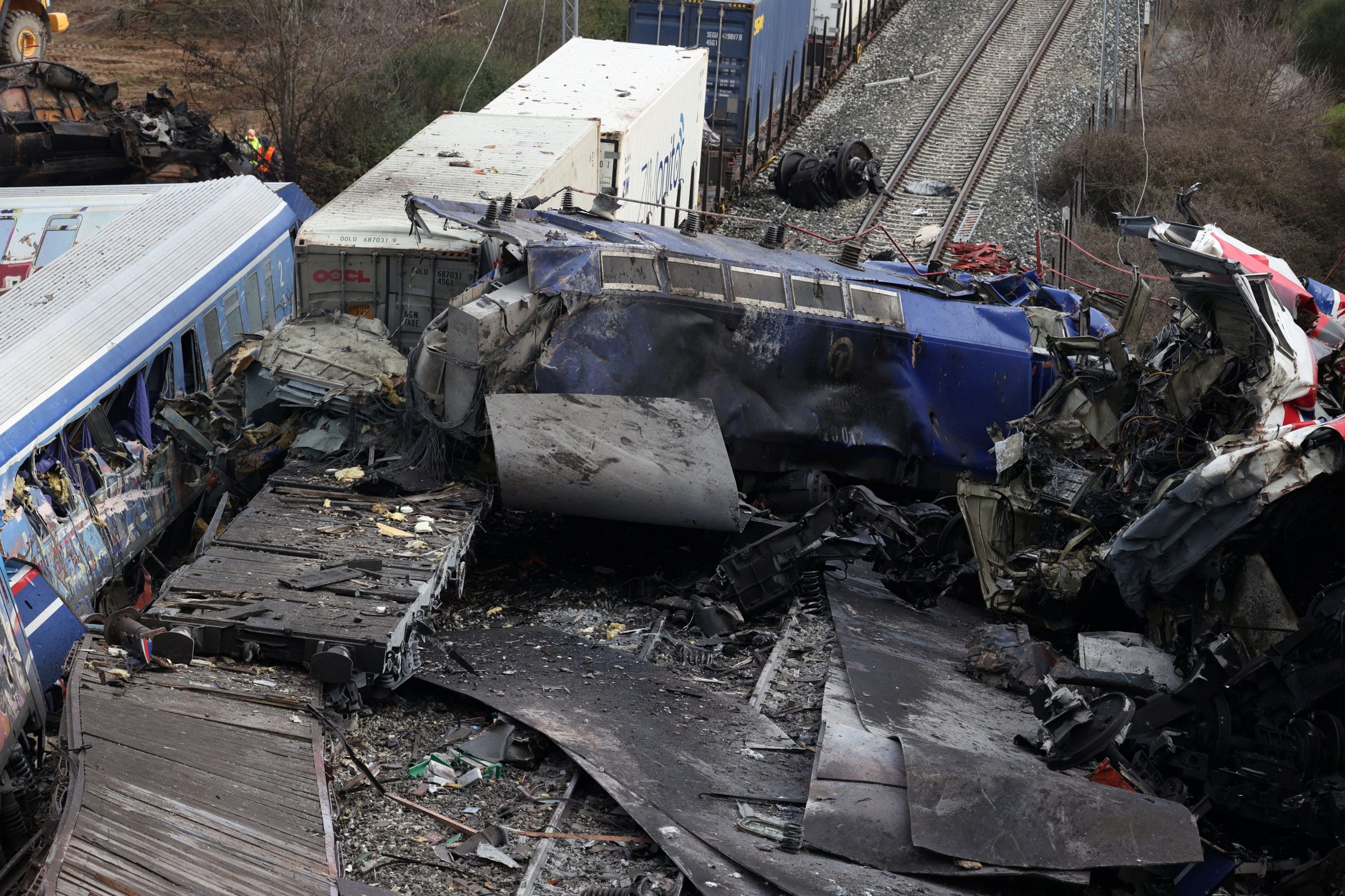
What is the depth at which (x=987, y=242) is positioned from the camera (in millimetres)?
18891

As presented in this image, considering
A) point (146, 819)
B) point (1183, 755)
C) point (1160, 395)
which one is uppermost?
point (1160, 395)

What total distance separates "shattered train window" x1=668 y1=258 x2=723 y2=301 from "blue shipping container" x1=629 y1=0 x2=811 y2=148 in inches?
453

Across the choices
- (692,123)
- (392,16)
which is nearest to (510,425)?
(692,123)

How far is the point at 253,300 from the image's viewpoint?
13.8 m

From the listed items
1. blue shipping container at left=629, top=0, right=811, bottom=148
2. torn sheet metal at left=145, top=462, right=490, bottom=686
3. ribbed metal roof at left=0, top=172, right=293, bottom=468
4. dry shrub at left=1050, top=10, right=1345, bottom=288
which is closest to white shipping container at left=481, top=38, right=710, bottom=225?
blue shipping container at left=629, top=0, right=811, bottom=148

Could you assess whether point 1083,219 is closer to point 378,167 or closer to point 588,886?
point 378,167

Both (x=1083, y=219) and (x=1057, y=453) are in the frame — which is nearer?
(x=1057, y=453)

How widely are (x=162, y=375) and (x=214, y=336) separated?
3.76 feet

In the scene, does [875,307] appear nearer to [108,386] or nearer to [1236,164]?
[108,386]

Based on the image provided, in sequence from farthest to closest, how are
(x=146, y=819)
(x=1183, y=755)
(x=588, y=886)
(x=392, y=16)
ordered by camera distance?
(x=392, y=16) → (x=1183, y=755) → (x=588, y=886) → (x=146, y=819)

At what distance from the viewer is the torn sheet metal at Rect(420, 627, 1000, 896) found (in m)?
5.91

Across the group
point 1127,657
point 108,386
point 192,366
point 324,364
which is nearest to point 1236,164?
point 1127,657

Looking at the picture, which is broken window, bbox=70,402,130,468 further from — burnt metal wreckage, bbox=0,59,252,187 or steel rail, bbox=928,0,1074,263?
burnt metal wreckage, bbox=0,59,252,187

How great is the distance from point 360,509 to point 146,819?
3.93 m
